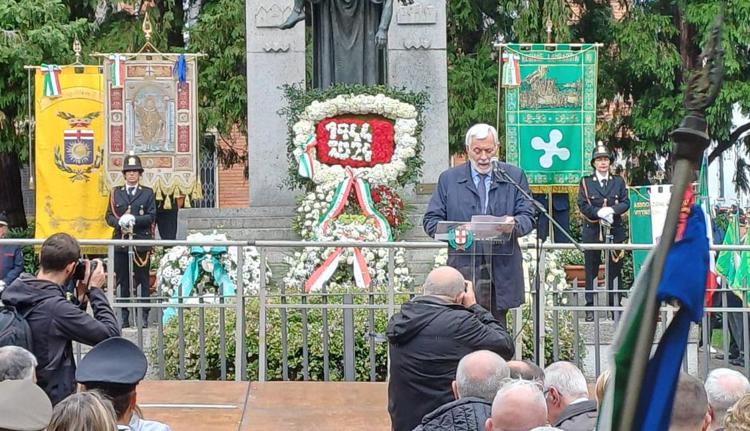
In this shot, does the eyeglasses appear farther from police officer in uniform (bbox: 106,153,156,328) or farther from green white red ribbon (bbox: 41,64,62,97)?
green white red ribbon (bbox: 41,64,62,97)

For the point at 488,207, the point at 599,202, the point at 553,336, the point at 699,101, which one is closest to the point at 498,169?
the point at 488,207

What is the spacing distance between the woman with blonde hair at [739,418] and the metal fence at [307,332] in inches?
205

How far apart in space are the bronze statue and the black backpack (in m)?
8.49

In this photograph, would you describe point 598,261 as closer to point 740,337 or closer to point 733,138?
point 740,337


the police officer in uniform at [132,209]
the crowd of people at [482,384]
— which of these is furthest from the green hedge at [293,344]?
the police officer in uniform at [132,209]

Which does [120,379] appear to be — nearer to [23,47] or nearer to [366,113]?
[366,113]

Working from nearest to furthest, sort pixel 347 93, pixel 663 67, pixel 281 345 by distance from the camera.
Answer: pixel 281 345 → pixel 347 93 → pixel 663 67

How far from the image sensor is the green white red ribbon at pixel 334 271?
11156 mm

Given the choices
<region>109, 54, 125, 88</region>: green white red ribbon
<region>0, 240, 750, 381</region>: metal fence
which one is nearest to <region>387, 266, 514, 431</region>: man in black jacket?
<region>0, 240, 750, 381</region>: metal fence

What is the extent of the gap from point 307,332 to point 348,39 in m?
5.49

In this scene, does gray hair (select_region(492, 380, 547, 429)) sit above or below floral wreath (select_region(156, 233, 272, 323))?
above

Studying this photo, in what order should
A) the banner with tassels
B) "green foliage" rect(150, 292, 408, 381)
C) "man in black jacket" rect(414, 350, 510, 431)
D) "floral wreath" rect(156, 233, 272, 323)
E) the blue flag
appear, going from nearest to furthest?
the blue flag → "man in black jacket" rect(414, 350, 510, 431) → "green foliage" rect(150, 292, 408, 381) → "floral wreath" rect(156, 233, 272, 323) → the banner with tassels

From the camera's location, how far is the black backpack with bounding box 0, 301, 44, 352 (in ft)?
18.5

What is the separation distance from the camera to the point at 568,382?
4793mm
